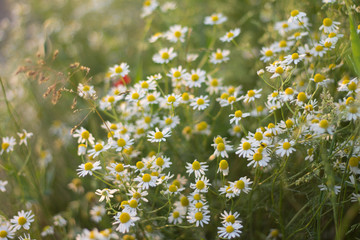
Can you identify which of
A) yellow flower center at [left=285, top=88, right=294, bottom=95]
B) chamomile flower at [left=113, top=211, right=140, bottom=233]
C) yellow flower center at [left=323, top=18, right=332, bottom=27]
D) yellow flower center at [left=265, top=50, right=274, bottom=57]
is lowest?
chamomile flower at [left=113, top=211, right=140, bottom=233]

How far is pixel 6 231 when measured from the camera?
1.25m

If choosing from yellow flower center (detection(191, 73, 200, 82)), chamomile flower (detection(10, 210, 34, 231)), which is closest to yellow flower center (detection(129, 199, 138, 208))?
chamomile flower (detection(10, 210, 34, 231))

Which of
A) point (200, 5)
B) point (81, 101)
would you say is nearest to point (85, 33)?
point (81, 101)

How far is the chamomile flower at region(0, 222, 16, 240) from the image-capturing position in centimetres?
124

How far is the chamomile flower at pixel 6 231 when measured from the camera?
1.24 meters

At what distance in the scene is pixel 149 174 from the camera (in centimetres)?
125

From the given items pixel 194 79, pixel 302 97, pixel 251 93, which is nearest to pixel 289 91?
pixel 302 97

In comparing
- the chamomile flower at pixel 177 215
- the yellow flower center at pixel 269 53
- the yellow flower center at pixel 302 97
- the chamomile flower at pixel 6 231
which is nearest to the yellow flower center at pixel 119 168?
the chamomile flower at pixel 177 215

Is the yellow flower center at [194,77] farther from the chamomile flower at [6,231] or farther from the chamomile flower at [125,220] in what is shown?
the chamomile flower at [6,231]

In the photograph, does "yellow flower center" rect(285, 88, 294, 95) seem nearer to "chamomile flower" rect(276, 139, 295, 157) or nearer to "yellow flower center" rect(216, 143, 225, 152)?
"chamomile flower" rect(276, 139, 295, 157)

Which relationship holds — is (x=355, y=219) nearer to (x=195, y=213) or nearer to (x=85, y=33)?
(x=195, y=213)

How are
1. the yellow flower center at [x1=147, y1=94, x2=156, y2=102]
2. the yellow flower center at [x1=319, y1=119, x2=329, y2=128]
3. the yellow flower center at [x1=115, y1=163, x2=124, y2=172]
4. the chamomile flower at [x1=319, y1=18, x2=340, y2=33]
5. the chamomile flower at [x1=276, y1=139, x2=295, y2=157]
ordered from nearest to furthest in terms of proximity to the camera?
1. the yellow flower center at [x1=319, y1=119, x2=329, y2=128]
2. the chamomile flower at [x1=276, y1=139, x2=295, y2=157]
3. the yellow flower center at [x1=115, y1=163, x2=124, y2=172]
4. the chamomile flower at [x1=319, y1=18, x2=340, y2=33]
5. the yellow flower center at [x1=147, y1=94, x2=156, y2=102]

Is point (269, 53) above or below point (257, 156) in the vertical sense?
above

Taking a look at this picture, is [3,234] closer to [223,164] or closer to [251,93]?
[223,164]
